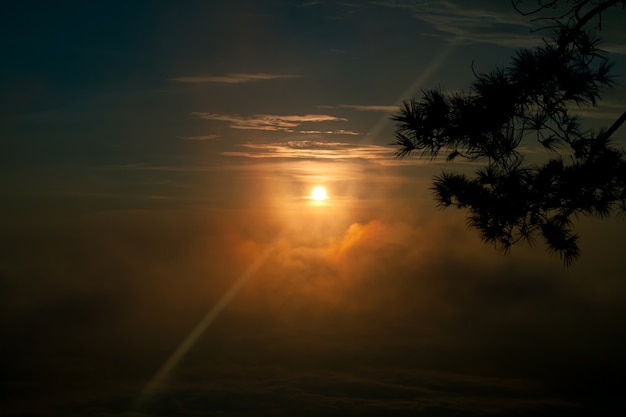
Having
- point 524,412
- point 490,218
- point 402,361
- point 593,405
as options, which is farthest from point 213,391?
point 490,218

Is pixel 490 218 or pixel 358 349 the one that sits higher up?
pixel 358 349

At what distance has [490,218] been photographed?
6.79m

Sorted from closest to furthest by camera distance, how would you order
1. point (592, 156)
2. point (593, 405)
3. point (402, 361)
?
point (592, 156) < point (593, 405) < point (402, 361)

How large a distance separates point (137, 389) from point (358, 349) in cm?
5657

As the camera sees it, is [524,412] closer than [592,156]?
No

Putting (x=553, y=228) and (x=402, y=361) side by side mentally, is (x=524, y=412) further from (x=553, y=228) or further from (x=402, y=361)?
(x=553, y=228)

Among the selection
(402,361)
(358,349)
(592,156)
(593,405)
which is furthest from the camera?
(358,349)

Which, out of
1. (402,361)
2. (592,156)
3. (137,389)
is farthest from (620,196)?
(402,361)

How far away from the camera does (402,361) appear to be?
146 meters

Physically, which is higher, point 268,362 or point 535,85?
point 268,362

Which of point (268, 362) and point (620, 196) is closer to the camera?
point (620, 196)

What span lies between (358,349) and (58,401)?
68.8m

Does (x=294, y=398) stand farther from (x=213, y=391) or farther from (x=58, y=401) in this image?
(x=58, y=401)

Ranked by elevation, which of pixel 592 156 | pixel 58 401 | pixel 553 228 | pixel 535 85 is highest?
pixel 58 401
